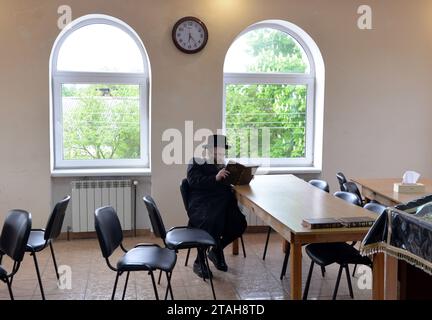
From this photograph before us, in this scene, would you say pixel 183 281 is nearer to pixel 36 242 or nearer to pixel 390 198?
pixel 36 242

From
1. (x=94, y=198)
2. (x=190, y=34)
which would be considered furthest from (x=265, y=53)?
(x=94, y=198)

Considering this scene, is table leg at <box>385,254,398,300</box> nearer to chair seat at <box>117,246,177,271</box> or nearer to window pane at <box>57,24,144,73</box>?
chair seat at <box>117,246,177,271</box>

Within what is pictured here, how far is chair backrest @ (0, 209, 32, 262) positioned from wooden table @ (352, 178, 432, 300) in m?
2.05

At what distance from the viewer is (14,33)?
15.5 ft

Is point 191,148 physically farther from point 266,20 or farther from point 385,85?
point 385,85

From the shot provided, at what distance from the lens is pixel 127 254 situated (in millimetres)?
3193

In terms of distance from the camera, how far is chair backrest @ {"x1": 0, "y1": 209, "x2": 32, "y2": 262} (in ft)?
9.41

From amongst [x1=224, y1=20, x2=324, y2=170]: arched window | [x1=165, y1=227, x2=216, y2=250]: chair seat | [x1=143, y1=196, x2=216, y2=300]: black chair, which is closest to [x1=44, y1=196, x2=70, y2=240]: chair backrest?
[x1=143, y1=196, x2=216, y2=300]: black chair

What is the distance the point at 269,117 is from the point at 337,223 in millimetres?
2811

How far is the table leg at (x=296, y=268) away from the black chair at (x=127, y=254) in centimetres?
76

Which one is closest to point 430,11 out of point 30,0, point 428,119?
point 428,119

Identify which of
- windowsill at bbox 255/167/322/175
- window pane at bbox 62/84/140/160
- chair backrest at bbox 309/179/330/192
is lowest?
chair backrest at bbox 309/179/330/192

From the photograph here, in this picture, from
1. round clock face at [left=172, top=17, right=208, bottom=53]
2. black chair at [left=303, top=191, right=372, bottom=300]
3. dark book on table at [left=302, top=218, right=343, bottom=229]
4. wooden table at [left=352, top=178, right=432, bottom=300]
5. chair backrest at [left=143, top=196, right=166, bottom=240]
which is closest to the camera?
wooden table at [left=352, top=178, right=432, bottom=300]

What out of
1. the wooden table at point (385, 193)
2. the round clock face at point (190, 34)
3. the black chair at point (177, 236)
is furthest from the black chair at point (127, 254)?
the round clock face at point (190, 34)
